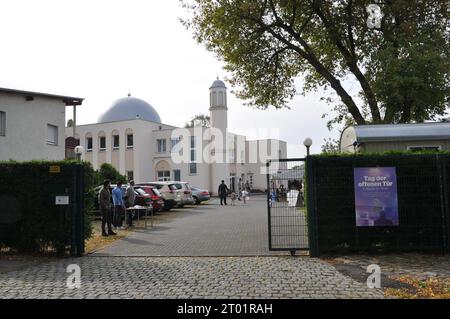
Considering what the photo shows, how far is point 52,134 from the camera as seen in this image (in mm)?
29781

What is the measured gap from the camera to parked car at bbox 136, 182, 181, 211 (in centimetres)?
2575

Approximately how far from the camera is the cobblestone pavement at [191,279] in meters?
6.97

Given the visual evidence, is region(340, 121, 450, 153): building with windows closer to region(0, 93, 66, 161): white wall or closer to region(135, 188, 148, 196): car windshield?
region(135, 188, 148, 196): car windshield

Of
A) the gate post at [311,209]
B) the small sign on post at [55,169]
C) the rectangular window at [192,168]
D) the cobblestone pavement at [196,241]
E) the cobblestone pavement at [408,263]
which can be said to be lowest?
the cobblestone pavement at [408,263]

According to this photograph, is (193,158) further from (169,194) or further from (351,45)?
(351,45)

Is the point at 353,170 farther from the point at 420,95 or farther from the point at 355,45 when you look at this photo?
the point at 355,45

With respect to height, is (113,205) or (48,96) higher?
(48,96)

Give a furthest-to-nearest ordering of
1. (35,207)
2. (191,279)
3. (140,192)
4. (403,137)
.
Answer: (140,192)
(403,137)
(35,207)
(191,279)

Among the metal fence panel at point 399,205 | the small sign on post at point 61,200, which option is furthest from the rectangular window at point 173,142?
the metal fence panel at point 399,205

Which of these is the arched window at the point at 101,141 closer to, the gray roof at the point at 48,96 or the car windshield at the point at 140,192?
the gray roof at the point at 48,96

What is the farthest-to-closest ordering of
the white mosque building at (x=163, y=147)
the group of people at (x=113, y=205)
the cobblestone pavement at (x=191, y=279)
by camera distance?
the white mosque building at (x=163, y=147) → the group of people at (x=113, y=205) → the cobblestone pavement at (x=191, y=279)

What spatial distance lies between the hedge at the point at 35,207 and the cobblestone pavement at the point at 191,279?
1100 mm

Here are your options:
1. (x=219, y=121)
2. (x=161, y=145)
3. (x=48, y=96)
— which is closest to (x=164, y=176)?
(x=161, y=145)

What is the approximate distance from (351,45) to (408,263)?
52.8ft
